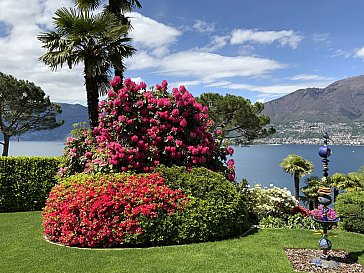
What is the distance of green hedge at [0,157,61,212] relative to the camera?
38.9 feet

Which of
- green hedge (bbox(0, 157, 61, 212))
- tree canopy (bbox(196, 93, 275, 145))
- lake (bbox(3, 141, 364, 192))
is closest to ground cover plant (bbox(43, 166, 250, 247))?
lake (bbox(3, 141, 364, 192))

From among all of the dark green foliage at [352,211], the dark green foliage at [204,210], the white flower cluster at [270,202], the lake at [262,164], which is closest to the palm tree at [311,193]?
the lake at [262,164]

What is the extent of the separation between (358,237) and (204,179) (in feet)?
12.5

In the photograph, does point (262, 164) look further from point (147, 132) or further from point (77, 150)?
point (147, 132)

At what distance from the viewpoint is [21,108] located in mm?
26594

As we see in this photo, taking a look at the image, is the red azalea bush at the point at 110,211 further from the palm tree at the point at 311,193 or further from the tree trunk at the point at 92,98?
the palm tree at the point at 311,193

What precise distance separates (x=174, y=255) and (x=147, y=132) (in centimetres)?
339

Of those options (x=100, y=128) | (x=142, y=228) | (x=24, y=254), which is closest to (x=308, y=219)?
(x=142, y=228)

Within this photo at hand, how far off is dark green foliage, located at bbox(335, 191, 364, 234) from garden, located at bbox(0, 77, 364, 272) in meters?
0.02

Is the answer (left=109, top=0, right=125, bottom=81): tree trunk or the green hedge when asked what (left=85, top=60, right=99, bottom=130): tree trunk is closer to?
(left=109, top=0, right=125, bottom=81): tree trunk

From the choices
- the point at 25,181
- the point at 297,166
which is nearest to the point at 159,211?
the point at 25,181

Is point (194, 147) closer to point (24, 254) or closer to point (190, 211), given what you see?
point (190, 211)

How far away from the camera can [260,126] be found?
22344mm

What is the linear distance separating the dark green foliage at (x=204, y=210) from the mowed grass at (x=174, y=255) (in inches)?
9.7
